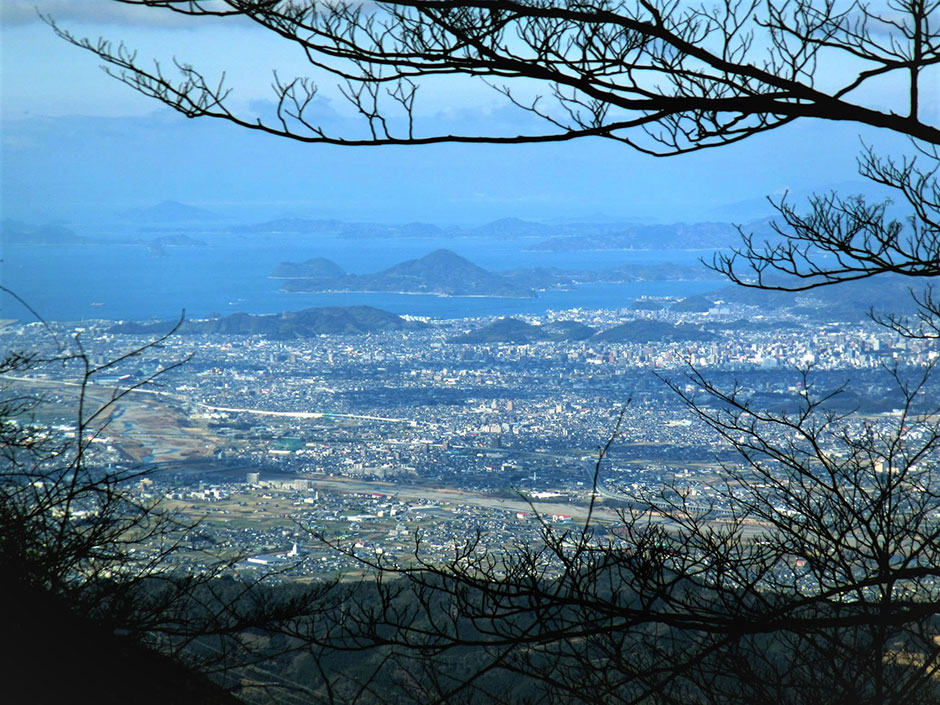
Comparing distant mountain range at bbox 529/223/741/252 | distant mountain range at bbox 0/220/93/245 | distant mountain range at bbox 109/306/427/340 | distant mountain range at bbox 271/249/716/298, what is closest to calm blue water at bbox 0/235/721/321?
distant mountain range at bbox 0/220/93/245

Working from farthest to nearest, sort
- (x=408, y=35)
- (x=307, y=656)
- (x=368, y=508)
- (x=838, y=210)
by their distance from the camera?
(x=368, y=508), (x=307, y=656), (x=838, y=210), (x=408, y=35)

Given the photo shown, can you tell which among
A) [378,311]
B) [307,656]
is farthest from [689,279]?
[307,656]

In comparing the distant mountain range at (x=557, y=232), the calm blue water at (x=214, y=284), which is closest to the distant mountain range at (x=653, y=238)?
the distant mountain range at (x=557, y=232)

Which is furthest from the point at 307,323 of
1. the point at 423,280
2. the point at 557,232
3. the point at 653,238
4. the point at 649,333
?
the point at 557,232

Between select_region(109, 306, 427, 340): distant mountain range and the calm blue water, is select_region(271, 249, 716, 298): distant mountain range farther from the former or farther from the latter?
select_region(109, 306, 427, 340): distant mountain range

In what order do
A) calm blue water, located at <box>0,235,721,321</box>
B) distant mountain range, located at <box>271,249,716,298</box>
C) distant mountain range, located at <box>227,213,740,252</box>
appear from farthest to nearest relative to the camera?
1. distant mountain range, located at <box>227,213,740,252</box>
2. distant mountain range, located at <box>271,249,716,298</box>
3. calm blue water, located at <box>0,235,721,321</box>

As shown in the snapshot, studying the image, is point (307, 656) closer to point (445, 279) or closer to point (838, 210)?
point (838, 210)
